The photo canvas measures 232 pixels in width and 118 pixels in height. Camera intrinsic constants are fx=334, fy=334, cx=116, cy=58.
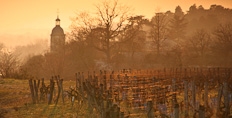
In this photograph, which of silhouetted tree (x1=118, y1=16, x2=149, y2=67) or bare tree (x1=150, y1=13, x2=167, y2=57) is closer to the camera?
silhouetted tree (x1=118, y1=16, x2=149, y2=67)

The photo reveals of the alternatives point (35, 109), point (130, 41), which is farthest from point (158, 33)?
point (35, 109)

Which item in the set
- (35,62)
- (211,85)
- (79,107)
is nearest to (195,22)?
(35,62)

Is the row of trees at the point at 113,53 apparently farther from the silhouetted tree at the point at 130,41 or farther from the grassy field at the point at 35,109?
the grassy field at the point at 35,109

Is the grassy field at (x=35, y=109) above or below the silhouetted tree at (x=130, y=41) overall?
below

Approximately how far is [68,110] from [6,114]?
3156 mm

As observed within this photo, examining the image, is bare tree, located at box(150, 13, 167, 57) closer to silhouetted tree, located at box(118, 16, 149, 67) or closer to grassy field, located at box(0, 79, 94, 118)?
silhouetted tree, located at box(118, 16, 149, 67)

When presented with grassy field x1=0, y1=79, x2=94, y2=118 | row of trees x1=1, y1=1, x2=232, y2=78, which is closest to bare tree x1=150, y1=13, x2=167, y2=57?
row of trees x1=1, y1=1, x2=232, y2=78

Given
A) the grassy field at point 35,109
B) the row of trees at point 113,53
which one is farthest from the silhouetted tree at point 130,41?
the grassy field at point 35,109

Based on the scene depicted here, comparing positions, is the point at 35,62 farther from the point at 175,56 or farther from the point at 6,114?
the point at 6,114

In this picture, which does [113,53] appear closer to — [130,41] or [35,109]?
[130,41]

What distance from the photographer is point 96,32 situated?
51.9 metres

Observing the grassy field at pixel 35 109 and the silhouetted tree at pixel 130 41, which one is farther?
the silhouetted tree at pixel 130 41

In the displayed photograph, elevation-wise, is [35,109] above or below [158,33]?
below

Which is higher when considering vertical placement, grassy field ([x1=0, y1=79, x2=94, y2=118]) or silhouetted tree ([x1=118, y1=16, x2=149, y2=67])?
silhouetted tree ([x1=118, y1=16, x2=149, y2=67])
